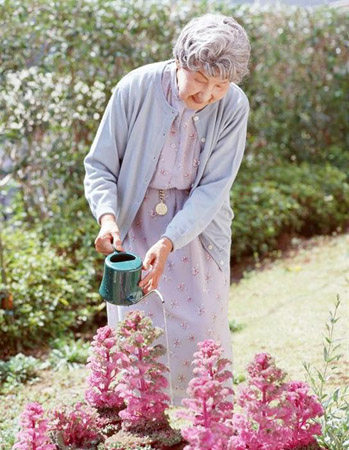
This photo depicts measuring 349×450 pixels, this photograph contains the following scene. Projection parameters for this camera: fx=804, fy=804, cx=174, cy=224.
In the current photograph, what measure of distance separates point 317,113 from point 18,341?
4.14 metres

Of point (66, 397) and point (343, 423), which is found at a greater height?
point (343, 423)

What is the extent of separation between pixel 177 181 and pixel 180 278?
13.3 inches

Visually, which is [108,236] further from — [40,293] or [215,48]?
[40,293]

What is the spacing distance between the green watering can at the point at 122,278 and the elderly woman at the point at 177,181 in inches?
1.8

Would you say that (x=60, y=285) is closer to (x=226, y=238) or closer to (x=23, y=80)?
(x=23, y=80)

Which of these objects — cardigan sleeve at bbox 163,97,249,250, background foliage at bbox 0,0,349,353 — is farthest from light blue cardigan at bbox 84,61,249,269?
background foliage at bbox 0,0,349,353

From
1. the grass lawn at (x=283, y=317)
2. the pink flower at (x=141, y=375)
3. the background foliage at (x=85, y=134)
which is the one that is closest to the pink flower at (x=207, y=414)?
the pink flower at (x=141, y=375)

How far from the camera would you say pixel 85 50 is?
17.8 feet

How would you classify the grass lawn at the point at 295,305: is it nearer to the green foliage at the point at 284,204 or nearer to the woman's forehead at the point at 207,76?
the green foliage at the point at 284,204

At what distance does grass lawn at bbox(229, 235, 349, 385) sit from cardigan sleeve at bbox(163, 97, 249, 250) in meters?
0.81

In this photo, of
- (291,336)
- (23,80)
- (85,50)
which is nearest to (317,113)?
(85,50)

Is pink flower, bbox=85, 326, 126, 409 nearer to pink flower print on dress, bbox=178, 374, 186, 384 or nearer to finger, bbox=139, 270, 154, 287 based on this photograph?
finger, bbox=139, 270, 154, 287

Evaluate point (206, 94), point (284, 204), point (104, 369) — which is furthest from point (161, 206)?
point (284, 204)

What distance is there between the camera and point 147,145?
8.70ft
